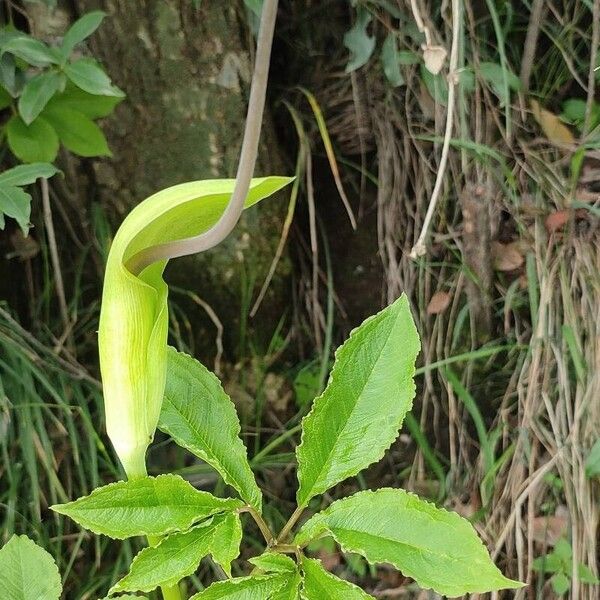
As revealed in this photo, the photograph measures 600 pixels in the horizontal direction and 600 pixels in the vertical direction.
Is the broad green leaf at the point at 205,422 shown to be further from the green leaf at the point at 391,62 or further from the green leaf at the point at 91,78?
the green leaf at the point at 391,62

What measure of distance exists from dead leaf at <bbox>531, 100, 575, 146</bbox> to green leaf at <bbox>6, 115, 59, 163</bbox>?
2.21 ft

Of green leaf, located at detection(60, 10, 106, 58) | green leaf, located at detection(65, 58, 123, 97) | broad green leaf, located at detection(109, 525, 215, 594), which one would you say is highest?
green leaf, located at detection(60, 10, 106, 58)

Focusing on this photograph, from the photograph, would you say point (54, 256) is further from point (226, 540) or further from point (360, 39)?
point (226, 540)

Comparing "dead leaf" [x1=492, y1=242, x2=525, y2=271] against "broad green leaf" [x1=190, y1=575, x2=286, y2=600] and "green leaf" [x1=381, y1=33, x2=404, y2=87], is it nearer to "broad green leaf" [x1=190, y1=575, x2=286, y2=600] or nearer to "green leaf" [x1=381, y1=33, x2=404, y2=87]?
"green leaf" [x1=381, y1=33, x2=404, y2=87]

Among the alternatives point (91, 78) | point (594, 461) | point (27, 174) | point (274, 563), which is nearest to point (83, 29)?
point (91, 78)

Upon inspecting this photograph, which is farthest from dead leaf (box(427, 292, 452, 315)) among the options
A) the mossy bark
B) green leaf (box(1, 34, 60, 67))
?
green leaf (box(1, 34, 60, 67))

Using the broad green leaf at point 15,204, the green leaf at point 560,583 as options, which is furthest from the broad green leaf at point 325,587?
the green leaf at point 560,583

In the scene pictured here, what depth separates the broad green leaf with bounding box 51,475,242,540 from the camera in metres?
0.50

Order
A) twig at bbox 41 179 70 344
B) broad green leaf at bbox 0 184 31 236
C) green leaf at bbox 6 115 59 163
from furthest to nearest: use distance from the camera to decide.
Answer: twig at bbox 41 179 70 344 → green leaf at bbox 6 115 59 163 → broad green leaf at bbox 0 184 31 236

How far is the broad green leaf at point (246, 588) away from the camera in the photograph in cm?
49

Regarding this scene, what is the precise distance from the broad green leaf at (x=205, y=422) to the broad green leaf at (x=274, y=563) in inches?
1.8

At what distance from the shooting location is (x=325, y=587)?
49 centimetres

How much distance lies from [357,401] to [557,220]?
63cm

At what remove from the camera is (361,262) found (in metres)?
1.17
